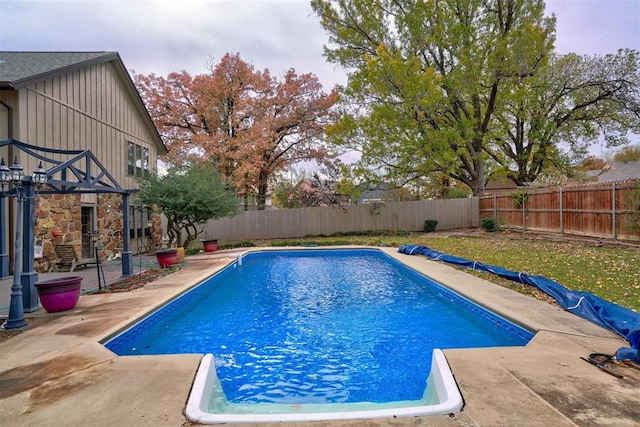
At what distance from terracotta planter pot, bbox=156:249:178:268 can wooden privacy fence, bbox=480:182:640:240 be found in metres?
13.1

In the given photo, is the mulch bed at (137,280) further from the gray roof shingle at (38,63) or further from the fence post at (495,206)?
the fence post at (495,206)

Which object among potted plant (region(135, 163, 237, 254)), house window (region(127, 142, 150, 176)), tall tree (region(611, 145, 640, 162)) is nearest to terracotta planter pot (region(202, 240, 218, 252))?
potted plant (region(135, 163, 237, 254))

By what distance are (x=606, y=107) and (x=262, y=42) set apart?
1759cm

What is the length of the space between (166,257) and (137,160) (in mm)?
6124

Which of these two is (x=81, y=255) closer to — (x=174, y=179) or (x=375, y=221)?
(x=174, y=179)

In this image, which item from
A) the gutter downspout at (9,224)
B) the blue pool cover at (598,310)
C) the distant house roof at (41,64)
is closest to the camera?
the blue pool cover at (598,310)

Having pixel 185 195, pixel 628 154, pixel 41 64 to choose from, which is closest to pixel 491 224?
pixel 185 195

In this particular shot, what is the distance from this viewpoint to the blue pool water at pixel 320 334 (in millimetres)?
3758

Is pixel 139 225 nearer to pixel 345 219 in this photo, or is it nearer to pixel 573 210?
pixel 345 219

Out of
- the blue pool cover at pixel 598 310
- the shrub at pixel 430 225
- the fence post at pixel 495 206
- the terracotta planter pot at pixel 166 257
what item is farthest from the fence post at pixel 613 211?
the terracotta planter pot at pixel 166 257

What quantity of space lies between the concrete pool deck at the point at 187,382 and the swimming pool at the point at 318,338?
317 mm

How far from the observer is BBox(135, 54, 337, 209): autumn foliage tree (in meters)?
18.1

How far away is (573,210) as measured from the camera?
12.3 m

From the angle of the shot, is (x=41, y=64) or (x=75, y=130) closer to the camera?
(x=41, y=64)
